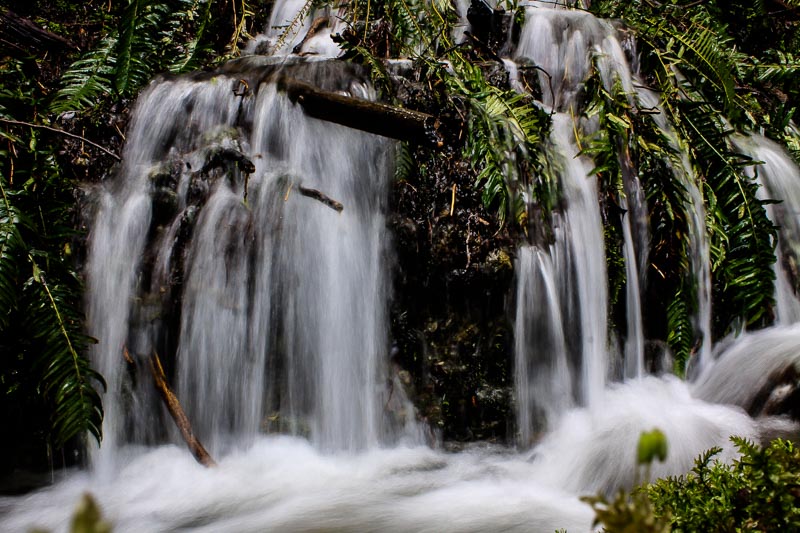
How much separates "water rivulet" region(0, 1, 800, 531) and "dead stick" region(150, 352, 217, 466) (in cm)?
5

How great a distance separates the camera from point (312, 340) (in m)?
3.51

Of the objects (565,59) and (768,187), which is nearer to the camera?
(768,187)

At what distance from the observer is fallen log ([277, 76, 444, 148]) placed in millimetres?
3459

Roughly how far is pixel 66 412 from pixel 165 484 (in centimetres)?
69

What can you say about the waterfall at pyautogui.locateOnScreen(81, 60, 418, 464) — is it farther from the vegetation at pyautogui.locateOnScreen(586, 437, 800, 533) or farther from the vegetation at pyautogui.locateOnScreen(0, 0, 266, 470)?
the vegetation at pyautogui.locateOnScreen(586, 437, 800, 533)

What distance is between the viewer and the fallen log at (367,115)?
3.46 meters

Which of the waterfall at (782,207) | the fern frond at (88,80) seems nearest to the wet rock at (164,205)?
the fern frond at (88,80)

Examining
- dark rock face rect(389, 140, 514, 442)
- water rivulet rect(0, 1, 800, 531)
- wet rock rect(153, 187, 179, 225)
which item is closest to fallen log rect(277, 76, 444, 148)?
water rivulet rect(0, 1, 800, 531)

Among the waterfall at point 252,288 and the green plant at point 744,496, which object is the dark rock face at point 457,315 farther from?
the green plant at point 744,496

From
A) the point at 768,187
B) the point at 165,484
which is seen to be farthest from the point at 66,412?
the point at 768,187

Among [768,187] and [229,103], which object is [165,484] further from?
[768,187]

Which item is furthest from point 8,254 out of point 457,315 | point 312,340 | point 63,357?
point 457,315

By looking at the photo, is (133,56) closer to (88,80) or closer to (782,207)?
(88,80)

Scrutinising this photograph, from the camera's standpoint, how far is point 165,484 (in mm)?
3127
